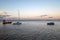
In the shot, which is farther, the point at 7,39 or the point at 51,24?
the point at 51,24

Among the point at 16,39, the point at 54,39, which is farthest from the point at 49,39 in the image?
the point at 16,39

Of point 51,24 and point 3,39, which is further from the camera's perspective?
point 51,24

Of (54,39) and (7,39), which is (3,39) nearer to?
(7,39)

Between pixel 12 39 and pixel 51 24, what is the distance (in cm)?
1156

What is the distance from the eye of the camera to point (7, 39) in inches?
234

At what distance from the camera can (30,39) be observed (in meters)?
6.02

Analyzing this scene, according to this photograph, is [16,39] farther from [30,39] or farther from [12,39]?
[30,39]

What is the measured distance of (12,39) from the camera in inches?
233

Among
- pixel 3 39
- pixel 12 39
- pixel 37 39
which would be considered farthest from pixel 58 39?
pixel 3 39

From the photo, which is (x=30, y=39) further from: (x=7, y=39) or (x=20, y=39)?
(x=7, y=39)

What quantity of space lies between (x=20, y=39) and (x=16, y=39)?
8.1 inches

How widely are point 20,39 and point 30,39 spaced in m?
0.52

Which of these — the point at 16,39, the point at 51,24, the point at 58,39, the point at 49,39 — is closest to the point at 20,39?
the point at 16,39

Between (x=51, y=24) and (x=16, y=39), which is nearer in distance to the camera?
(x=16, y=39)
